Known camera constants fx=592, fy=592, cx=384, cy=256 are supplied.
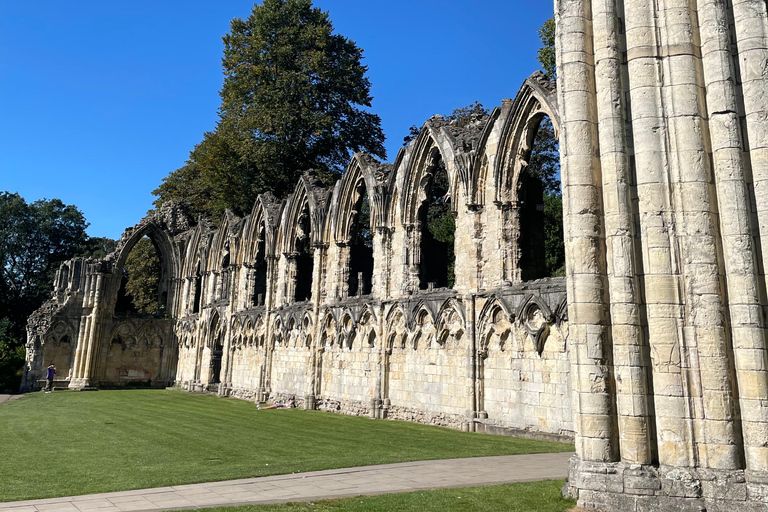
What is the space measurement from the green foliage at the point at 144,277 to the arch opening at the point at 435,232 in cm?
1761

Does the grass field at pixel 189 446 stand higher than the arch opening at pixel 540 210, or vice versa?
the arch opening at pixel 540 210

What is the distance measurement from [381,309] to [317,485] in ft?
33.5

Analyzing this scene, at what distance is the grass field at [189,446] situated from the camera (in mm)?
7004

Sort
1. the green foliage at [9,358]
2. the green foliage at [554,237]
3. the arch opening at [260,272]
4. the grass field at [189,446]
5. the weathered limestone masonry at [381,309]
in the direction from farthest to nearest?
the green foliage at [9,358] → the arch opening at [260,272] → the green foliage at [554,237] → the weathered limestone masonry at [381,309] → the grass field at [189,446]

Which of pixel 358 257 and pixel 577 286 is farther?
pixel 358 257

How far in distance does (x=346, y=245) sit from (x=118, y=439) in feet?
32.9

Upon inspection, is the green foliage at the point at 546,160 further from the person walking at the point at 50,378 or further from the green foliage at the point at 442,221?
the person walking at the point at 50,378

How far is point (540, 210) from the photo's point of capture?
1534 centimetres

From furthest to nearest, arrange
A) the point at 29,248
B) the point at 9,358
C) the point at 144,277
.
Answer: the point at 29,248 → the point at 144,277 → the point at 9,358

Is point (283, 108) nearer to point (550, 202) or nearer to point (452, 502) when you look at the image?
point (550, 202)

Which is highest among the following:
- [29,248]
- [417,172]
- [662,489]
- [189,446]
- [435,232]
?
[29,248]

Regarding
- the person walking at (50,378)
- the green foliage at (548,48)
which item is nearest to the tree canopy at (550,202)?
the green foliage at (548,48)

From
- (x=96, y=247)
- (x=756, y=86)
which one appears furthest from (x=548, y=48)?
(x=96, y=247)

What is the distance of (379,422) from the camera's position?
14.7m
